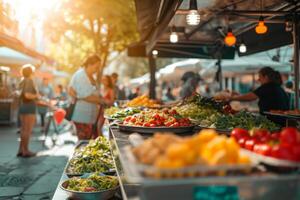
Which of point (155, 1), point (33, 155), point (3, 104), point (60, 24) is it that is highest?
point (60, 24)

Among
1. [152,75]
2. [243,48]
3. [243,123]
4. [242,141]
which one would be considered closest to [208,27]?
[243,48]

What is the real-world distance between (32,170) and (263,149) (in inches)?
252

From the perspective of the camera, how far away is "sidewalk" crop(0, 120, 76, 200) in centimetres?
615

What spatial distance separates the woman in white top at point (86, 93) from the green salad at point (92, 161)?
1193mm

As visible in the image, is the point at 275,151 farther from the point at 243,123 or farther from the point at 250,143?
the point at 243,123

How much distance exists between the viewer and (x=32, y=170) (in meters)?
7.73

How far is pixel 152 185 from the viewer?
A: 1744mm

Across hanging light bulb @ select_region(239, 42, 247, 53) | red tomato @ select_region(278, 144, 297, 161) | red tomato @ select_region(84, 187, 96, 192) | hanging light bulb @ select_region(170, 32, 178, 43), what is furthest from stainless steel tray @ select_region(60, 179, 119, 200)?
hanging light bulb @ select_region(239, 42, 247, 53)

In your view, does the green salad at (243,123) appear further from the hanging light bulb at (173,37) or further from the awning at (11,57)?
the awning at (11,57)

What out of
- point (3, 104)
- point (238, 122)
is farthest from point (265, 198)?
point (3, 104)

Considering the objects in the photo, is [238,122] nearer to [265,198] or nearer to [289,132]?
[289,132]

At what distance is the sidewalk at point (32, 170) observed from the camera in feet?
20.2

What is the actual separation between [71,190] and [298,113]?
409cm

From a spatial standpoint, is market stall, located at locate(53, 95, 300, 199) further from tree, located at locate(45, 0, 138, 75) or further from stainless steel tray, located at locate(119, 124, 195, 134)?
tree, located at locate(45, 0, 138, 75)
